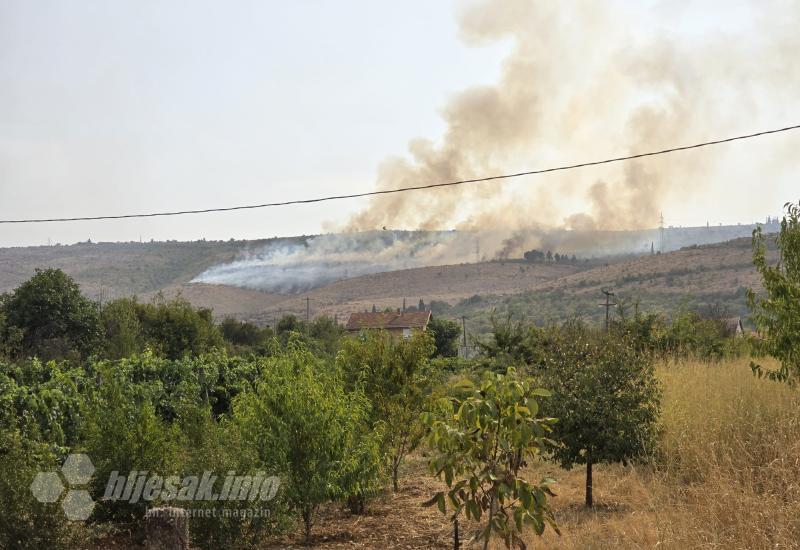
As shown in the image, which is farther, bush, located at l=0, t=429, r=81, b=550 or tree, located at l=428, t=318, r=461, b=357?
tree, located at l=428, t=318, r=461, b=357

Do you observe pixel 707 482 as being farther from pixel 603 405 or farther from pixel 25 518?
pixel 25 518

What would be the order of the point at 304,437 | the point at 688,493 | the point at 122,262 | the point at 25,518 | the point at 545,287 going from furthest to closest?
the point at 122,262 → the point at 545,287 → the point at 688,493 → the point at 304,437 → the point at 25,518

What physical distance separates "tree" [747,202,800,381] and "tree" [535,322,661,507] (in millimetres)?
1950

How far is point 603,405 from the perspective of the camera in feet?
38.6

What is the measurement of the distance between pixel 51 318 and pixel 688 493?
38440mm

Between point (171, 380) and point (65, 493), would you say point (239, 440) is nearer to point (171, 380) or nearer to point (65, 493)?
point (65, 493)

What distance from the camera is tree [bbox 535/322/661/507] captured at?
1169cm

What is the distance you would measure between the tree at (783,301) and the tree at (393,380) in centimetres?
586

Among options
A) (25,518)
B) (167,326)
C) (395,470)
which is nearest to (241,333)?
(167,326)

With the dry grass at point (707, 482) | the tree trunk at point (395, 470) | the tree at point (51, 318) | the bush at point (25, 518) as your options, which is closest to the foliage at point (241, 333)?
the tree at point (51, 318)

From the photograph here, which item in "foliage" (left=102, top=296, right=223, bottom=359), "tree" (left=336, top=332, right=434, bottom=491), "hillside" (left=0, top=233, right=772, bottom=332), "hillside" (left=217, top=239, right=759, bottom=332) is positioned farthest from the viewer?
"hillside" (left=0, top=233, right=772, bottom=332)

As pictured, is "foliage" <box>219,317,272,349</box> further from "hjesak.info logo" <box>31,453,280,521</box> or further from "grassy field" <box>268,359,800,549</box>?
"hjesak.info logo" <box>31,453,280,521</box>

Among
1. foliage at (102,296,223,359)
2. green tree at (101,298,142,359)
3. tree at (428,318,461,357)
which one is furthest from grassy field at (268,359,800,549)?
tree at (428,318,461,357)

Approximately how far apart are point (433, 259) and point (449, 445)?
190637mm
